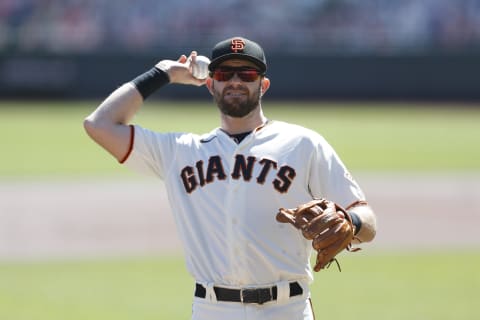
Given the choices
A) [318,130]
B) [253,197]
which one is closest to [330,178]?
[253,197]

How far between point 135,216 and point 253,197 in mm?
8235

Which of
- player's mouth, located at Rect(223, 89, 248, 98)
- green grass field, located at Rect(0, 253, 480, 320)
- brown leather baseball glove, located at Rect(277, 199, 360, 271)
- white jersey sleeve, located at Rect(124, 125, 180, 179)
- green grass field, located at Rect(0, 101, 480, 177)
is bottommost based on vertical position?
green grass field, located at Rect(0, 253, 480, 320)

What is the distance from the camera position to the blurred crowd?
3150 centimetres

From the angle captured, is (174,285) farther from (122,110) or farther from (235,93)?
(235,93)

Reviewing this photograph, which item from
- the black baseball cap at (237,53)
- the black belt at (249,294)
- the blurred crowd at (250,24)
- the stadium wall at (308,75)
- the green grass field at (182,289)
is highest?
the blurred crowd at (250,24)

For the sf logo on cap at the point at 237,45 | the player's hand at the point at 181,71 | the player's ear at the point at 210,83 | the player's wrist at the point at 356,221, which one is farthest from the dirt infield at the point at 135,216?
the player's wrist at the point at 356,221

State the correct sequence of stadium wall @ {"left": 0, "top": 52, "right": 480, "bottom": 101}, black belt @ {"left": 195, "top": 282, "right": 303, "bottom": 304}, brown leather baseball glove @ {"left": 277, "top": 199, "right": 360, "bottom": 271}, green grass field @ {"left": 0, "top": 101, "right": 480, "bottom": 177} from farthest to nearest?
stadium wall @ {"left": 0, "top": 52, "right": 480, "bottom": 101}
green grass field @ {"left": 0, "top": 101, "right": 480, "bottom": 177}
black belt @ {"left": 195, "top": 282, "right": 303, "bottom": 304}
brown leather baseball glove @ {"left": 277, "top": 199, "right": 360, "bottom": 271}

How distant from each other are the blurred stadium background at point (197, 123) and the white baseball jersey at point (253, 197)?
3.58 metres

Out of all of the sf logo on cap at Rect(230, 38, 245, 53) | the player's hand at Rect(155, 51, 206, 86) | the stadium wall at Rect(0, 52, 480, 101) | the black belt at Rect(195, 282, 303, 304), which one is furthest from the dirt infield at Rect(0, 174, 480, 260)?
the stadium wall at Rect(0, 52, 480, 101)

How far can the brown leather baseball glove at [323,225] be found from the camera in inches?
143

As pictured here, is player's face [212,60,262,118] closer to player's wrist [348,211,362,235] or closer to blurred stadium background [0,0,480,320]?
player's wrist [348,211,362,235]

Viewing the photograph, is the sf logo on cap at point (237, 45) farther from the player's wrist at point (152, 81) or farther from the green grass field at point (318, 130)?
the green grass field at point (318, 130)

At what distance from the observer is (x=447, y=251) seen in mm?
10328

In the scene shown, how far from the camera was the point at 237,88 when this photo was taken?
4.04 m
